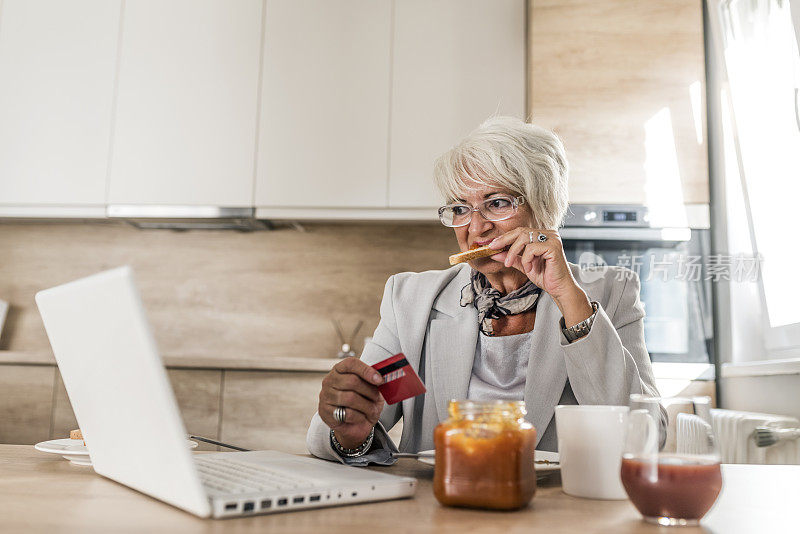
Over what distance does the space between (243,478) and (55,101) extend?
9.50ft

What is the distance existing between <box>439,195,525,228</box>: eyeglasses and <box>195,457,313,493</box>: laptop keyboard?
900 mm

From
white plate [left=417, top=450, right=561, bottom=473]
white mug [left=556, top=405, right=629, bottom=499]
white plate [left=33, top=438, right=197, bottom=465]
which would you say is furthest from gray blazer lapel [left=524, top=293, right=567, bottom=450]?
white plate [left=33, top=438, right=197, bottom=465]

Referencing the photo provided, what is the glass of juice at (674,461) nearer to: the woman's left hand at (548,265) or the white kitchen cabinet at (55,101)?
the woman's left hand at (548,265)

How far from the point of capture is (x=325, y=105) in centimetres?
298

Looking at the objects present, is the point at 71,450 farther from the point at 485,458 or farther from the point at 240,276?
the point at 240,276

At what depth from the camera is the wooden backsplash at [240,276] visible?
3178mm

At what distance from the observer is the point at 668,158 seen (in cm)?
261

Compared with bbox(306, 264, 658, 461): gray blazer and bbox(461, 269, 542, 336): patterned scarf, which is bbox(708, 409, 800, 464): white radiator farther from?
bbox(461, 269, 542, 336): patterned scarf

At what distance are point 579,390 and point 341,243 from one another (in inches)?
83.3

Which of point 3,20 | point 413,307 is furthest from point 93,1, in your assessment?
point 413,307

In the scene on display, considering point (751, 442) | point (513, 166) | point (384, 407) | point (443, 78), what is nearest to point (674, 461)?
point (384, 407)

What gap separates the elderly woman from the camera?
143 cm

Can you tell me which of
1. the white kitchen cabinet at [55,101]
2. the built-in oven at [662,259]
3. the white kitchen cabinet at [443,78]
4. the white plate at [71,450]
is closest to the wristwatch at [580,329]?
the white plate at [71,450]

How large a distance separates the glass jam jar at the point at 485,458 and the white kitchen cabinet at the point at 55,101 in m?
2.73
